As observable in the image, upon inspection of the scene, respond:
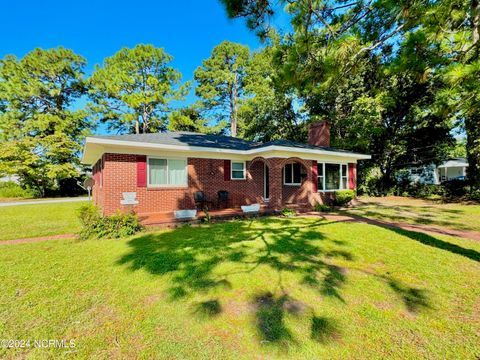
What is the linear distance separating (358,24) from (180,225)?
24.9 feet

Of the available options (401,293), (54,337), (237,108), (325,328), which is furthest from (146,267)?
(237,108)

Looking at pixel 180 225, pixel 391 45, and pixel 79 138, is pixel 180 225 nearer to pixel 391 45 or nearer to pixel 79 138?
pixel 391 45

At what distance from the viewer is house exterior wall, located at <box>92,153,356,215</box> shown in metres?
9.03

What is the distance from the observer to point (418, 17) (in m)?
4.72

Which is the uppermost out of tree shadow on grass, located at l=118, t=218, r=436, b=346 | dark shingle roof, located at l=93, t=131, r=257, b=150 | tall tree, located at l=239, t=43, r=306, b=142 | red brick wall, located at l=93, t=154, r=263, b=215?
tall tree, located at l=239, t=43, r=306, b=142

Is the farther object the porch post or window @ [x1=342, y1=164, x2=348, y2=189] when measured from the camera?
window @ [x1=342, y1=164, x2=348, y2=189]

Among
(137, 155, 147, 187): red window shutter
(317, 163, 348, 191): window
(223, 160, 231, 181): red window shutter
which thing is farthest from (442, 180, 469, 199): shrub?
(137, 155, 147, 187): red window shutter

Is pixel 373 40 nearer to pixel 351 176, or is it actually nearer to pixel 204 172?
pixel 204 172

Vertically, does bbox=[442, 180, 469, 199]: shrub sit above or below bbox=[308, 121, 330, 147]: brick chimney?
below

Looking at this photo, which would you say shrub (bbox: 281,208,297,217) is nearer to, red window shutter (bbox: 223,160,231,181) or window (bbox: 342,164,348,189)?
red window shutter (bbox: 223,160,231,181)

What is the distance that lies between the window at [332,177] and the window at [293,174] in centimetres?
103

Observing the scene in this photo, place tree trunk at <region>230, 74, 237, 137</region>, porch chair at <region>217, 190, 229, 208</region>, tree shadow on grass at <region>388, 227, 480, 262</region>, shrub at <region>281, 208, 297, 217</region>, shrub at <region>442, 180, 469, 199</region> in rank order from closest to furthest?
tree shadow on grass at <region>388, 227, 480, 262</region>
shrub at <region>281, 208, 297, 217</region>
porch chair at <region>217, 190, 229, 208</region>
shrub at <region>442, 180, 469, 199</region>
tree trunk at <region>230, 74, 237, 137</region>

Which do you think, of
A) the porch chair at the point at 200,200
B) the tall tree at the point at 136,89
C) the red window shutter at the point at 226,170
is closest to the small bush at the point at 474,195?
the red window shutter at the point at 226,170

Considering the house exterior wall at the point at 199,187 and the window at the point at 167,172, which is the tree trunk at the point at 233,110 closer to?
the house exterior wall at the point at 199,187
